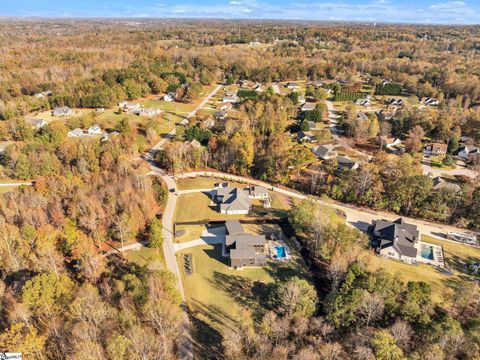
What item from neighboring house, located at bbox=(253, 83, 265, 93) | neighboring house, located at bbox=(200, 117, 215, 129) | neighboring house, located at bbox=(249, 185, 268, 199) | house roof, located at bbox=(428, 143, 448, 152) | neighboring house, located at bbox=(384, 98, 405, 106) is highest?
neighboring house, located at bbox=(253, 83, 265, 93)

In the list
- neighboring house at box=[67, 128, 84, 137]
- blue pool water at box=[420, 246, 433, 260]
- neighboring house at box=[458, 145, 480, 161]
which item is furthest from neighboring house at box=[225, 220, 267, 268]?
neighboring house at box=[458, 145, 480, 161]

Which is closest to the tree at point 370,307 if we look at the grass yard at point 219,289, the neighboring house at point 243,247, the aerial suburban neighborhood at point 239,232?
the aerial suburban neighborhood at point 239,232

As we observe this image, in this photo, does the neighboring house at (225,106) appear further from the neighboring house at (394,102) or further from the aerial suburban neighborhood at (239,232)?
the neighboring house at (394,102)

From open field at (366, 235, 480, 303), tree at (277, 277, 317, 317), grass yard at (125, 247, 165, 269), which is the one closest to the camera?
tree at (277, 277, 317, 317)

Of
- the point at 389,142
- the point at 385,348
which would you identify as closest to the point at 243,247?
the point at 385,348

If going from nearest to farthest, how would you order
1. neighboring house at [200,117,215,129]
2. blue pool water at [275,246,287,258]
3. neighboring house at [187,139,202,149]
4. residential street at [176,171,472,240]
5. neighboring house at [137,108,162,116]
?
blue pool water at [275,246,287,258], residential street at [176,171,472,240], neighboring house at [187,139,202,149], neighboring house at [200,117,215,129], neighboring house at [137,108,162,116]

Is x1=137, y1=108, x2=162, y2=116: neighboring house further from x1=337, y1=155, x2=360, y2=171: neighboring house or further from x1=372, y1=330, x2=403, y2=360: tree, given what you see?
x1=372, y1=330, x2=403, y2=360: tree

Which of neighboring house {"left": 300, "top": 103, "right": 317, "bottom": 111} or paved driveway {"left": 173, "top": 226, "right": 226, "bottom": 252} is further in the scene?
neighboring house {"left": 300, "top": 103, "right": 317, "bottom": 111}

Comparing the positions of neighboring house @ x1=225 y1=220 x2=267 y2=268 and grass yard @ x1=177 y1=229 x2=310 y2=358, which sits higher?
neighboring house @ x1=225 y1=220 x2=267 y2=268
